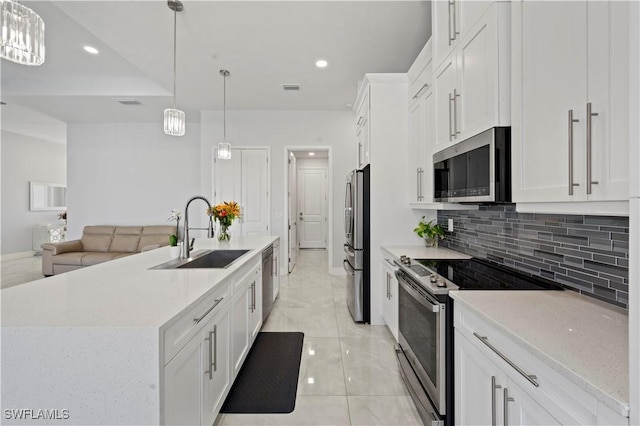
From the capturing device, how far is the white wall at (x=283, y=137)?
5.80m

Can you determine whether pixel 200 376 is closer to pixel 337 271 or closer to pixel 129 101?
pixel 337 271

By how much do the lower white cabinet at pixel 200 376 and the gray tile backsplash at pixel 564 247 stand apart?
176cm

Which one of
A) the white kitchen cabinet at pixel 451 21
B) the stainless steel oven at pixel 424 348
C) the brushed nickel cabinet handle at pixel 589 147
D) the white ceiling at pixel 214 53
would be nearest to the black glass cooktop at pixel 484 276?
the stainless steel oven at pixel 424 348

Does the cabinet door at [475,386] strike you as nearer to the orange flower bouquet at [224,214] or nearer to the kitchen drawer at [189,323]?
the kitchen drawer at [189,323]

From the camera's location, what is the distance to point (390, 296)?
2945mm

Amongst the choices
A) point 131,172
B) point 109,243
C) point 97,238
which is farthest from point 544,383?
point 131,172

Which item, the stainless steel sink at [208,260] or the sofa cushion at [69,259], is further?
the sofa cushion at [69,259]

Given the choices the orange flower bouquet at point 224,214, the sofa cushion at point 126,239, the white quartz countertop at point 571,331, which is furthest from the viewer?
the sofa cushion at point 126,239

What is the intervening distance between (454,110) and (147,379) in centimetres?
216

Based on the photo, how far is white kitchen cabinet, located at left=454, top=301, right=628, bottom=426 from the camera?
80 cm

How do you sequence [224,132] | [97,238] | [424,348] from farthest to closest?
[97,238] → [224,132] → [424,348]

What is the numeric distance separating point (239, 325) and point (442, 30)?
8.28ft

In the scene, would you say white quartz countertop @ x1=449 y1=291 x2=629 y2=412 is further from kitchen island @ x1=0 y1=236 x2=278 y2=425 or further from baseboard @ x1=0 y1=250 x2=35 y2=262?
baseboard @ x1=0 y1=250 x2=35 y2=262

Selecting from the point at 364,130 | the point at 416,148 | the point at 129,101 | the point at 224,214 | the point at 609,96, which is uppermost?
the point at 129,101
